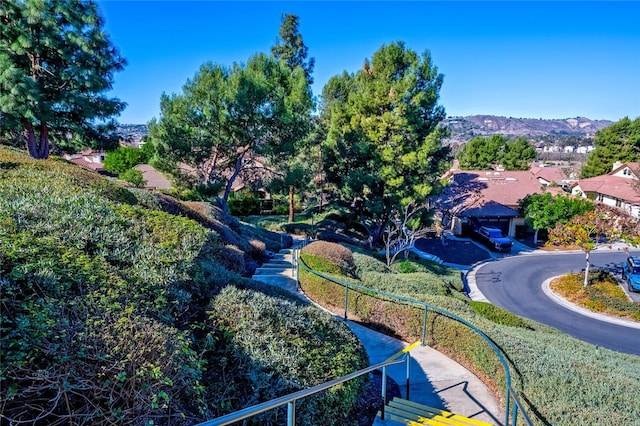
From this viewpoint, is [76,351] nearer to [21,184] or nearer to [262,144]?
[21,184]

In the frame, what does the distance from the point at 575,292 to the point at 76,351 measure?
22405mm

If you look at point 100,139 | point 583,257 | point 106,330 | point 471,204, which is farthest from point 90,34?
point 583,257

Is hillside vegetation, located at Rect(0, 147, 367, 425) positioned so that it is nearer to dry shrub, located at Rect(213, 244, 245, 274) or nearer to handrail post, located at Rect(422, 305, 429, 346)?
dry shrub, located at Rect(213, 244, 245, 274)

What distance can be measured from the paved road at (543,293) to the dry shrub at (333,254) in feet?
28.9

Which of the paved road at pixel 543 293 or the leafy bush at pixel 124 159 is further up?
the leafy bush at pixel 124 159

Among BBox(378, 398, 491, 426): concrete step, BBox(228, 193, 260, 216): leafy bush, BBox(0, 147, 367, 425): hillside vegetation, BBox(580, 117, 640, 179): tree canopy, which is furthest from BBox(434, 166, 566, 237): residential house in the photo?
BBox(0, 147, 367, 425): hillside vegetation

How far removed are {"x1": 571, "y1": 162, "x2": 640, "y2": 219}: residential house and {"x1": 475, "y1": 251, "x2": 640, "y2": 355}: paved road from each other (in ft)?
30.8

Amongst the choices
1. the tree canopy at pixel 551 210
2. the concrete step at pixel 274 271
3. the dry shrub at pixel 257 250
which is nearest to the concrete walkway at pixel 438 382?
the concrete step at pixel 274 271

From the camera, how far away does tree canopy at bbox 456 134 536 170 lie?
171 feet

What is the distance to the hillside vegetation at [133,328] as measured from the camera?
9.09ft

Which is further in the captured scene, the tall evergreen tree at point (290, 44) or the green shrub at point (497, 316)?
the tall evergreen tree at point (290, 44)

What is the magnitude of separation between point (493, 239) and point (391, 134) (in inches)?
523

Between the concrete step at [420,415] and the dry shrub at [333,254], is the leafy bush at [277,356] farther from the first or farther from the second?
the dry shrub at [333,254]

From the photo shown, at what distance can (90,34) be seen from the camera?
12.9 metres
